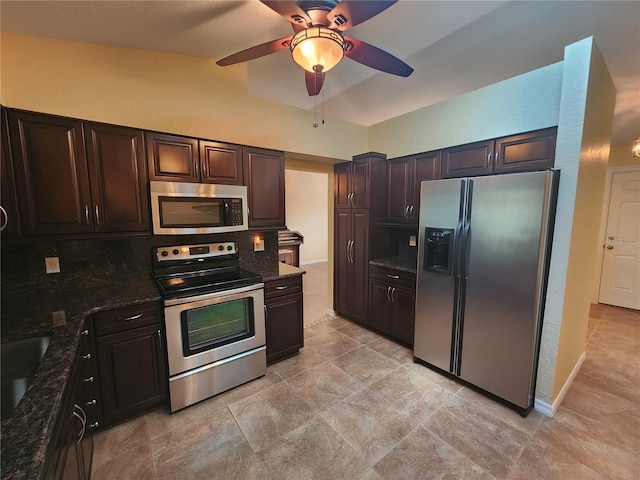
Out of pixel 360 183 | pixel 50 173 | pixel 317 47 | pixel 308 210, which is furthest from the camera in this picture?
pixel 308 210

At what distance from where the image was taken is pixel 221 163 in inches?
93.3

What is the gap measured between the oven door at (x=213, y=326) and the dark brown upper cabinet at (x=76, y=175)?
755mm

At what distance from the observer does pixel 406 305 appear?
290 centimetres

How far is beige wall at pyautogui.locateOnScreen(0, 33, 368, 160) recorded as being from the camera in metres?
1.72

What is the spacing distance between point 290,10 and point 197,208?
1581 millimetres

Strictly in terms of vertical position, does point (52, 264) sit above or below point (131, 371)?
above

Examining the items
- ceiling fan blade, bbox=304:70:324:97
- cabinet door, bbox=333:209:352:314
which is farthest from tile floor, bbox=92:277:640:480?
ceiling fan blade, bbox=304:70:324:97

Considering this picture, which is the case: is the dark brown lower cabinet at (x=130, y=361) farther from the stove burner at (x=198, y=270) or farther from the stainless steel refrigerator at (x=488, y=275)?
the stainless steel refrigerator at (x=488, y=275)


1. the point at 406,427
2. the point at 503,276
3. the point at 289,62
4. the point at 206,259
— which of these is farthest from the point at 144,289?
the point at 503,276

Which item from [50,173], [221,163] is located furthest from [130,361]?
[221,163]

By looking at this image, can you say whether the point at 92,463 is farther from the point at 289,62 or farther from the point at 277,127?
the point at 289,62

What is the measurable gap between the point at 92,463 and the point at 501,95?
13.6 ft

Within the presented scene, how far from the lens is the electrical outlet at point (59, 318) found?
4.83ft

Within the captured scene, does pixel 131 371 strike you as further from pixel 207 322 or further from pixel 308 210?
pixel 308 210
